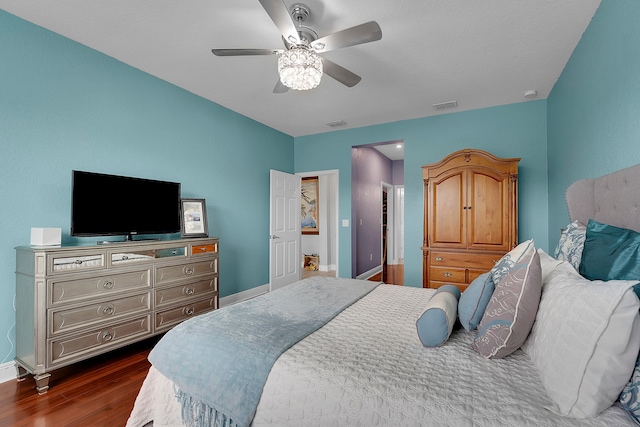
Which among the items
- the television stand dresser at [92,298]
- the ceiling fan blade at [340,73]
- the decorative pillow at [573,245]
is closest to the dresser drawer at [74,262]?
the television stand dresser at [92,298]

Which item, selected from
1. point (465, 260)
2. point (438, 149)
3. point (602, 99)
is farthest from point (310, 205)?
point (602, 99)

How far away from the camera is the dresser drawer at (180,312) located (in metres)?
2.70

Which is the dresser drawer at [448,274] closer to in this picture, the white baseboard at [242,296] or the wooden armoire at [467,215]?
the wooden armoire at [467,215]

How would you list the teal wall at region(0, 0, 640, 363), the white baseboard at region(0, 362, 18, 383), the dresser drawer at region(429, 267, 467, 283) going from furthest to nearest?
the dresser drawer at region(429, 267, 467, 283)
the white baseboard at region(0, 362, 18, 383)
the teal wall at region(0, 0, 640, 363)

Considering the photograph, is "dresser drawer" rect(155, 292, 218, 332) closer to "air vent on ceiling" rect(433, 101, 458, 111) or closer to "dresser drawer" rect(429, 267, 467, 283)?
"dresser drawer" rect(429, 267, 467, 283)

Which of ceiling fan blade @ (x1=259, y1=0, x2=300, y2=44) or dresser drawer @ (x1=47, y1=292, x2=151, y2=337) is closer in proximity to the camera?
ceiling fan blade @ (x1=259, y1=0, x2=300, y2=44)

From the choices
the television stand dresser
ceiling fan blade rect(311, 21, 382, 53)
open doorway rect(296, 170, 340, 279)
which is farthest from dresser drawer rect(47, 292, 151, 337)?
open doorway rect(296, 170, 340, 279)

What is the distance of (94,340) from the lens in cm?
226

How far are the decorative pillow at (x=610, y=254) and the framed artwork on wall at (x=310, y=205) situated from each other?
5.81 meters

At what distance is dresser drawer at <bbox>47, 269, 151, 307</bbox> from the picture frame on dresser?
2.40ft

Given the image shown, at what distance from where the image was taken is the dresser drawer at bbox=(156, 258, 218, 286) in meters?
2.72

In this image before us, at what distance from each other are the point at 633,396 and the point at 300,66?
210 centimetres

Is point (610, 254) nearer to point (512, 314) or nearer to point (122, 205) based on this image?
point (512, 314)

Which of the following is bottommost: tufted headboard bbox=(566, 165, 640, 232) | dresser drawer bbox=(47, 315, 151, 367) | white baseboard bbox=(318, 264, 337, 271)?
white baseboard bbox=(318, 264, 337, 271)
